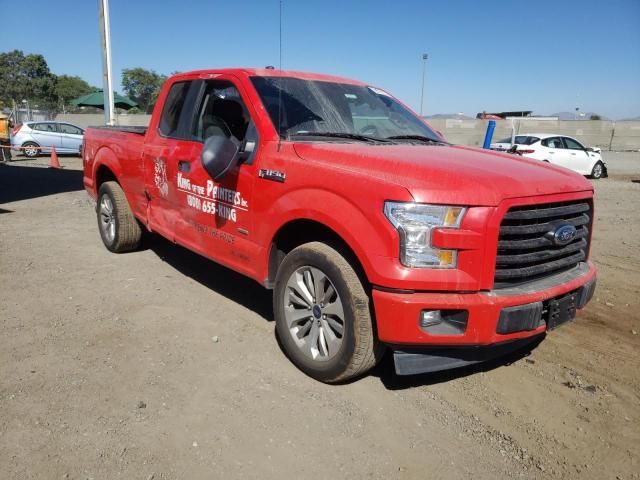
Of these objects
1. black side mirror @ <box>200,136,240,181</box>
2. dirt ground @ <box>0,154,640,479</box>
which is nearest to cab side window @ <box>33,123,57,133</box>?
dirt ground @ <box>0,154,640,479</box>

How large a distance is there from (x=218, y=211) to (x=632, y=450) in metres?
2.99

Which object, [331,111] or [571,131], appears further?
Result: [571,131]

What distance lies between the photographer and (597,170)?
54.6ft

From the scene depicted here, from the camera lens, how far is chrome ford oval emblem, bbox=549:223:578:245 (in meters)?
2.80

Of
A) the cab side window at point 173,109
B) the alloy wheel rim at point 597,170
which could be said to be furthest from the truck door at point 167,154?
the alloy wheel rim at point 597,170

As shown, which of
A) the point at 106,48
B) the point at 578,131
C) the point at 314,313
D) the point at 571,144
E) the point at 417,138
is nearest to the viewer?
the point at 314,313

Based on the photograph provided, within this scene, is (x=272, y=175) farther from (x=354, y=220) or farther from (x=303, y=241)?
(x=354, y=220)

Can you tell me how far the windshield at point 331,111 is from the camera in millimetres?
3547

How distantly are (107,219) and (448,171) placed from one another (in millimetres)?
4487

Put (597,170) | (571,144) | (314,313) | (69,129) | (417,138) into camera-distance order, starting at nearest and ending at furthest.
A: (314,313)
(417,138)
(571,144)
(597,170)
(69,129)

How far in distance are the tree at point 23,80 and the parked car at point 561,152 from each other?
49.8 metres

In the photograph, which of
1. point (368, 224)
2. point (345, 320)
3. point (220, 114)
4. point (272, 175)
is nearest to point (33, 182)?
point (220, 114)

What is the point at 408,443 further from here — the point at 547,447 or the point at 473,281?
the point at 473,281

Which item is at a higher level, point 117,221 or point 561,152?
point 561,152
